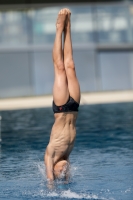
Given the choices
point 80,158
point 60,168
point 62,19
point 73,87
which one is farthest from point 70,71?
point 80,158

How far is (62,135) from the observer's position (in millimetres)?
5156

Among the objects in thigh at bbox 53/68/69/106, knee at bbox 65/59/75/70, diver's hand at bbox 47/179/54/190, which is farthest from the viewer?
diver's hand at bbox 47/179/54/190

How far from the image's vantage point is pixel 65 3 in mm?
21531

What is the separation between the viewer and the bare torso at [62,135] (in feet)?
16.9

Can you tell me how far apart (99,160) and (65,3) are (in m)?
15.3

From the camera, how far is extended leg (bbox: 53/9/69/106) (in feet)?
16.5

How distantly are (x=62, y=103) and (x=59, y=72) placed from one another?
0.99 ft

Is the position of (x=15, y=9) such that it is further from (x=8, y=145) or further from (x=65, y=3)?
(x=8, y=145)

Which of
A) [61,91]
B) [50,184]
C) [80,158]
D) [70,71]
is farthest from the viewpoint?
[80,158]

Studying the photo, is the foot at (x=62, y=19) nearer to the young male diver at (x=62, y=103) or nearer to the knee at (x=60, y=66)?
the young male diver at (x=62, y=103)

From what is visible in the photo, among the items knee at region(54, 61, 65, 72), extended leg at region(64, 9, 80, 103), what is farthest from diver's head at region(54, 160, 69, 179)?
knee at region(54, 61, 65, 72)

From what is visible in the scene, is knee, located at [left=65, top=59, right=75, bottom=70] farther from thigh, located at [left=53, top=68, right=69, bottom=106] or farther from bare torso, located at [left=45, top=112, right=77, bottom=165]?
bare torso, located at [left=45, top=112, right=77, bottom=165]

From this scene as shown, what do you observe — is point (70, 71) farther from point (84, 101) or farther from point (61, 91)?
point (84, 101)

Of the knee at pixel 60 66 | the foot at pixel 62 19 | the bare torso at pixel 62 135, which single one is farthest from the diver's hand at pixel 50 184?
the foot at pixel 62 19
